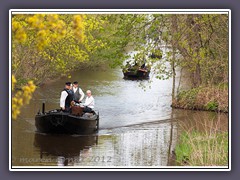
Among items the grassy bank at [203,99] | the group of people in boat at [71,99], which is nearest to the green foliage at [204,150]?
the grassy bank at [203,99]

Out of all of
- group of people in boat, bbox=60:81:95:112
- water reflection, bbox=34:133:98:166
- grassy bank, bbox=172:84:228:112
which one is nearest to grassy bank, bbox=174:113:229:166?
water reflection, bbox=34:133:98:166

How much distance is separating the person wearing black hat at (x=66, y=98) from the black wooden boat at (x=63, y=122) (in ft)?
0.49

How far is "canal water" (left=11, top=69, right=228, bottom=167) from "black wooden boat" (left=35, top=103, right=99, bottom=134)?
0.19 m

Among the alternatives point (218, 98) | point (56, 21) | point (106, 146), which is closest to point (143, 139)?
point (106, 146)

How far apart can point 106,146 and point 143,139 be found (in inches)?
46.5

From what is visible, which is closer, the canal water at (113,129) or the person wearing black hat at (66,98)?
the canal water at (113,129)

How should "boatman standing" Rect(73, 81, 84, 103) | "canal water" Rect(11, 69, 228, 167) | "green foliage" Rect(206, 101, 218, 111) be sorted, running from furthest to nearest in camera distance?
"green foliage" Rect(206, 101, 218, 111) → "boatman standing" Rect(73, 81, 84, 103) → "canal water" Rect(11, 69, 228, 167)

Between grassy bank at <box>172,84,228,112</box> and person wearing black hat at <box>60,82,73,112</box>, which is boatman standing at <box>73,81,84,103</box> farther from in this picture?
grassy bank at <box>172,84,228,112</box>

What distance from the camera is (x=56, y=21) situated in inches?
304

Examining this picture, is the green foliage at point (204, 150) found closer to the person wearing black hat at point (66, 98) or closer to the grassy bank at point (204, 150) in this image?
the grassy bank at point (204, 150)

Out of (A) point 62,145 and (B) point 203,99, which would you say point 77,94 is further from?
(B) point 203,99

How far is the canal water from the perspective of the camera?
1309cm

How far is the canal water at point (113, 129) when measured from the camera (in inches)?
516
